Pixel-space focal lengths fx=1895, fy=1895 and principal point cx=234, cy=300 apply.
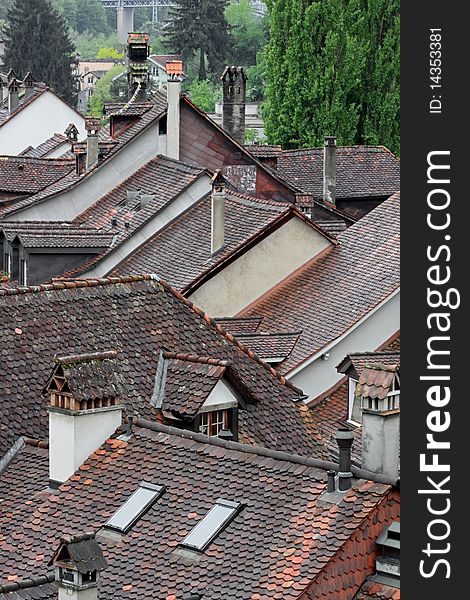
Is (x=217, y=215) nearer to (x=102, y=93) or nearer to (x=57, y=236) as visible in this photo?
(x=57, y=236)

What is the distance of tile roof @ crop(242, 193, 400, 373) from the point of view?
42.4 metres

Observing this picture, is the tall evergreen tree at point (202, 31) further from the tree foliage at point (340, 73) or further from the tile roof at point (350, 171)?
the tile roof at point (350, 171)

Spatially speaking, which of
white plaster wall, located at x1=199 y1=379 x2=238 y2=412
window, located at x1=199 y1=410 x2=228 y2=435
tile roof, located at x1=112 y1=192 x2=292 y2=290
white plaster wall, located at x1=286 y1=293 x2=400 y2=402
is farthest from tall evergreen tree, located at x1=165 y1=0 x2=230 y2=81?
window, located at x1=199 y1=410 x2=228 y2=435

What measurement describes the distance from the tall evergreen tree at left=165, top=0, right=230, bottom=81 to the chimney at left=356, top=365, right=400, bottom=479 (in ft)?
407

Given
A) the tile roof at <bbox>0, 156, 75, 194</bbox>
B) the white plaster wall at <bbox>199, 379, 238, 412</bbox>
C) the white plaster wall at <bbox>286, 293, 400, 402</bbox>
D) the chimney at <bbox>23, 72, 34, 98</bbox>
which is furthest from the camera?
the chimney at <bbox>23, 72, 34, 98</bbox>

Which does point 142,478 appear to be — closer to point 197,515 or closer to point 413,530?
point 197,515

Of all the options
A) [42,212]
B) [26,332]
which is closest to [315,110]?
[42,212]

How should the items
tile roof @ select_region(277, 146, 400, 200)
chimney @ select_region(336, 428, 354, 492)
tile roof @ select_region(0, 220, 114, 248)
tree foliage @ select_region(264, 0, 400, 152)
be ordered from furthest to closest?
tree foliage @ select_region(264, 0, 400, 152) < tile roof @ select_region(277, 146, 400, 200) < tile roof @ select_region(0, 220, 114, 248) < chimney @ select_region(336, 428, 354, 492)

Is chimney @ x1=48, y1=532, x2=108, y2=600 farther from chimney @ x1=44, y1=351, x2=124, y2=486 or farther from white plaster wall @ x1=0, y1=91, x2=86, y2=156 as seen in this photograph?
white plaster wall @ x1=0, y1=91, x2=86, y2=156

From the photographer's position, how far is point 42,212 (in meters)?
54.3

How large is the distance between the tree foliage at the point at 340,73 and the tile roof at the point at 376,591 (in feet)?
199

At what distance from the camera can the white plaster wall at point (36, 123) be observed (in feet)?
283

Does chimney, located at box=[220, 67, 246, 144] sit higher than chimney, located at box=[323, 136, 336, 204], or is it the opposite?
chimney, located at box=[220, 67, 246, 144]

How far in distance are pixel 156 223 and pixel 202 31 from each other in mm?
105665
